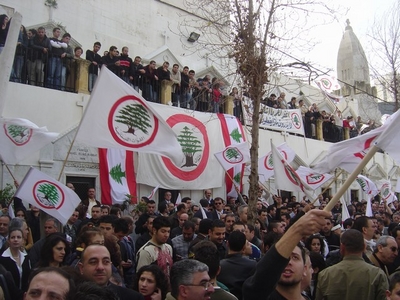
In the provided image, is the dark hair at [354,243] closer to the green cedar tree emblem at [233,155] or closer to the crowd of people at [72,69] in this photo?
the green cedar tree emblem at [233,155]

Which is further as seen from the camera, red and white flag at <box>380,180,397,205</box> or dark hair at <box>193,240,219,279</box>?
red and white flag at <box>380,180,397,205</box>

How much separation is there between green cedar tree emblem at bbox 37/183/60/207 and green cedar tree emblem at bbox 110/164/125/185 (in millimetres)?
5528

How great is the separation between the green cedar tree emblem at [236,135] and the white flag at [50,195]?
9.09 m

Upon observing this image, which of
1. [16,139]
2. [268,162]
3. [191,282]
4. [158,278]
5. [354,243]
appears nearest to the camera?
[191,282]

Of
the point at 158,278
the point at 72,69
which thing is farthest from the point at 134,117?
the point at 72,69

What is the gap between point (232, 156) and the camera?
12406 millimetres

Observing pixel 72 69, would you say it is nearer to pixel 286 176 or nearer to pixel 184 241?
pixel 286 176

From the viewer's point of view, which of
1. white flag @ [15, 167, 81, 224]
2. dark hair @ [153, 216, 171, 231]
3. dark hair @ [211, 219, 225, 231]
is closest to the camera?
dark hair @ [153, 216, 171, 231]

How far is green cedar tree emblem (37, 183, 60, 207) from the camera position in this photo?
712 cm

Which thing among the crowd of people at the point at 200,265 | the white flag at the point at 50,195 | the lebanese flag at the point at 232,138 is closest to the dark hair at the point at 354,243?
the crowd of people at the point at 200,265

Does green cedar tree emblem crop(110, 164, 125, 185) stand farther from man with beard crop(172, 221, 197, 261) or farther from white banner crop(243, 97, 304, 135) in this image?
man with beard crop(172, 221, 197, 261)

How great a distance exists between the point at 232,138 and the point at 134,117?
868 cm

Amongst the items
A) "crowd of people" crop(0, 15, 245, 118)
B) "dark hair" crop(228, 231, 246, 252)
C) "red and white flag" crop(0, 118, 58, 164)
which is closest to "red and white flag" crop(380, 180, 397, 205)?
"crowd of people" crop(0, 15, 245, 118)

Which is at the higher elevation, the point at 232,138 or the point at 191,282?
the point at 232,138
